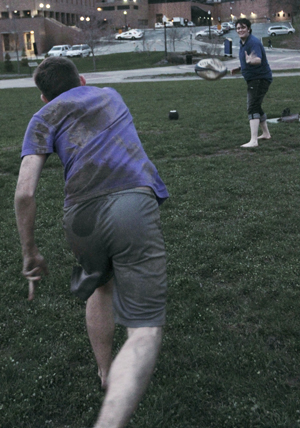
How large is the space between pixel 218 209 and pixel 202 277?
1.83 metres

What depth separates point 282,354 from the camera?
2.96 metres

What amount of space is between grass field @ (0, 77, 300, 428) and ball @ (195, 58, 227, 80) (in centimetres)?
161

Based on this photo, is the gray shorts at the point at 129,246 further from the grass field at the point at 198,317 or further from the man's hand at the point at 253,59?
the man's hand at the point at 253,59

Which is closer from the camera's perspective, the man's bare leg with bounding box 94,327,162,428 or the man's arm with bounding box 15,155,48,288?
the man's bare leg with bounding box 94,327,162,428

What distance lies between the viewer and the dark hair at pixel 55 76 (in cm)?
219

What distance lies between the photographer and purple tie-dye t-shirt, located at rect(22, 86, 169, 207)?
6.81ft

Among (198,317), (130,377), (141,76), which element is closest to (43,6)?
(141,76)

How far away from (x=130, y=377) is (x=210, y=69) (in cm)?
670

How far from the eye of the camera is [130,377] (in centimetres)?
176

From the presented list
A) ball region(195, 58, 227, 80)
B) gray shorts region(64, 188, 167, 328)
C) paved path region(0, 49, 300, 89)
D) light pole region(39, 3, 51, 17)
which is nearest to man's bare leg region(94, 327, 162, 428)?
gray shorts region(64, 188, 167, 328)

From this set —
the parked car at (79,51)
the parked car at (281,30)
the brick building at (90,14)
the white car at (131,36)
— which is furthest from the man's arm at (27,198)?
the white car at (131,36)

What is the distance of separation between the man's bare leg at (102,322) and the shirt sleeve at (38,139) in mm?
867

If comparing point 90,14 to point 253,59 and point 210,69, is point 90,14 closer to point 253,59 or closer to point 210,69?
point 253,59

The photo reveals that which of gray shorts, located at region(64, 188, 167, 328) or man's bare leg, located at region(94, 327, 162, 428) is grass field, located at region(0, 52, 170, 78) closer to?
gray shorts, located at region(64, 188, 167, 328)
